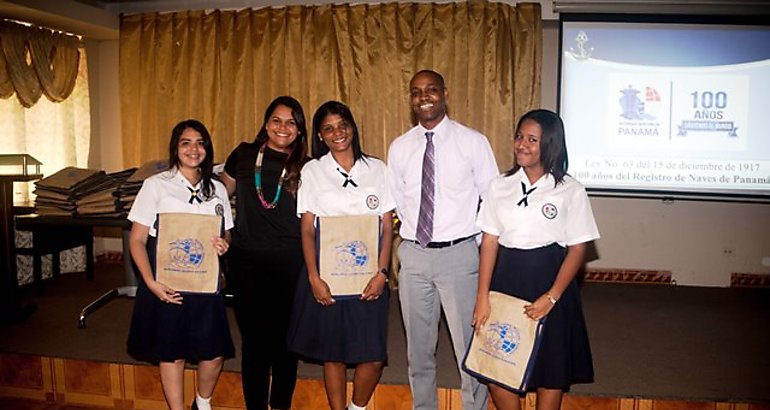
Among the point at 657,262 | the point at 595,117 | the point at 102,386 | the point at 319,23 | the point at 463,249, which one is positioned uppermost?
the point at 319,23

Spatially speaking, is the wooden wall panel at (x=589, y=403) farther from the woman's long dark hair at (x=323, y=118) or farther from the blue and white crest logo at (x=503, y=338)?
the woman's long dark hair at (x=323, y=118)

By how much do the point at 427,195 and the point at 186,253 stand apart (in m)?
1.00

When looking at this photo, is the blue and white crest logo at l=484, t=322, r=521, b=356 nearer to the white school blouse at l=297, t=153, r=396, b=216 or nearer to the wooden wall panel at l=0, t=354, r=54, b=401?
the white school blouse at l=297, t=153, r=396, b=216

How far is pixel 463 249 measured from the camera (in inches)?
97.2

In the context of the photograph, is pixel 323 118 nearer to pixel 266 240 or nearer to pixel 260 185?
pixel 260 185

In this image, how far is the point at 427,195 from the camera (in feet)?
8.11

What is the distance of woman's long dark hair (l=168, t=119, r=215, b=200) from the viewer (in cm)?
253

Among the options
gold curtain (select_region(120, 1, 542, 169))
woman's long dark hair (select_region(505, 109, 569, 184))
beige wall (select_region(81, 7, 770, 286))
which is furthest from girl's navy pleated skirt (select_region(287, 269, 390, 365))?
beige wall (select_region(81, 7, 770, 286))

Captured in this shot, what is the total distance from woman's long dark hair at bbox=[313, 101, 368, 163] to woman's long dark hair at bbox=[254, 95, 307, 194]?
9 cm

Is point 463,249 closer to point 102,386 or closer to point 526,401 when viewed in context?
point 526,401

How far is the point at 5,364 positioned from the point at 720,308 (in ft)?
14.3

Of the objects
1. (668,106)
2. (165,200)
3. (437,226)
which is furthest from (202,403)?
(668,106)

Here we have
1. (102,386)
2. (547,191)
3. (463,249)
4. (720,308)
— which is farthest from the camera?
(720,308)

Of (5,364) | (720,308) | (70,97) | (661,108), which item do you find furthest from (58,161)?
(720,308)
